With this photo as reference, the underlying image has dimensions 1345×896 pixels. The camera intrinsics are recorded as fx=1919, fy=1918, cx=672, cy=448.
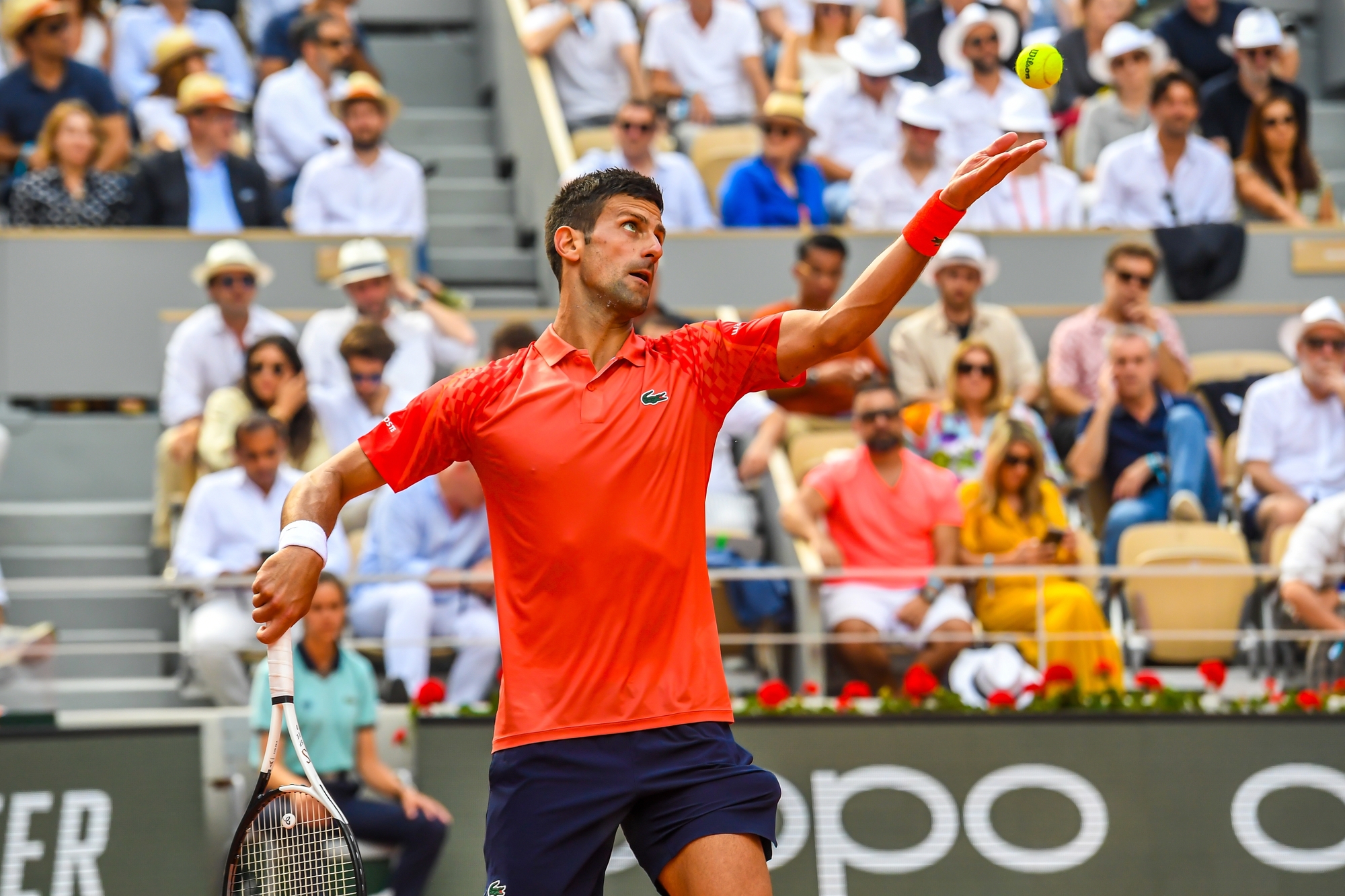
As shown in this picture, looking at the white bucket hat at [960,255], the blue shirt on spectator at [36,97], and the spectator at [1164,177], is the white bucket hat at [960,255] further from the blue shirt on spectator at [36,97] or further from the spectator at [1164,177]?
the blue shirt on spectator at [36,97]

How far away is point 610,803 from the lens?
419cm

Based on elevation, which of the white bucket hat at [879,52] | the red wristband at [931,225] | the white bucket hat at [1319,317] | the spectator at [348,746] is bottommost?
the spectator at [348,746]

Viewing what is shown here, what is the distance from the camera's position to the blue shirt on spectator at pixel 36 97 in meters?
11.2

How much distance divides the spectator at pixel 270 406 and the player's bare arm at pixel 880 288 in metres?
5.20

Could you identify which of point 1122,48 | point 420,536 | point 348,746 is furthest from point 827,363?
point 1122,48

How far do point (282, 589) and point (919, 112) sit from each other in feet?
25.5

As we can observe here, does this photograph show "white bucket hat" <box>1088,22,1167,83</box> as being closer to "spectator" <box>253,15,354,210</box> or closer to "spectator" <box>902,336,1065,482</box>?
"spectator" <box>902,336,1065,482</box>

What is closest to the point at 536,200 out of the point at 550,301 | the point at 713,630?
the point at 550,301

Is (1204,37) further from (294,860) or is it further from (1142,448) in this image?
(294,860)

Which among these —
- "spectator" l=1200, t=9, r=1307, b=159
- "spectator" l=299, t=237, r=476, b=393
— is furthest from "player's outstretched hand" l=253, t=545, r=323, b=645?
"spectator" l=1200, t=9, r=1307, b=159

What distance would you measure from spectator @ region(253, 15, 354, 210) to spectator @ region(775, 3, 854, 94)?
9.58 ft

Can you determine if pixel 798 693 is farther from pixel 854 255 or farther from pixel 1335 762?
pixel 854 255

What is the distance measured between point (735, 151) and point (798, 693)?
17.1 ft

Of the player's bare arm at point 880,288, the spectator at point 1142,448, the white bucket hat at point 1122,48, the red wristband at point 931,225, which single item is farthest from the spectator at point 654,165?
the red wristband at point 931,225
